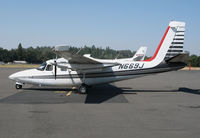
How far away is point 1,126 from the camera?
23.1 feet

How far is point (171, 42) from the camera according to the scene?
1581 cm

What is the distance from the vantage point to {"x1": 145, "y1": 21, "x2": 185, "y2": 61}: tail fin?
1562 cm

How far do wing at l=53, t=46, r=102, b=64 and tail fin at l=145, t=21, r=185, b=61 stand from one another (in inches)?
199

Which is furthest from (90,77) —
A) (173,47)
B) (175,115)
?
(175,115)

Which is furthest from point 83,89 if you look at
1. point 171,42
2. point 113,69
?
point 171,42

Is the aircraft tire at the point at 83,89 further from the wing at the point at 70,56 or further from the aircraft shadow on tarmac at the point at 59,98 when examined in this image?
the wing at the point at 70,56

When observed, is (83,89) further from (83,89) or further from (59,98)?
(59,98)

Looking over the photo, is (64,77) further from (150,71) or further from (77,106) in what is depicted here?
(150,71)

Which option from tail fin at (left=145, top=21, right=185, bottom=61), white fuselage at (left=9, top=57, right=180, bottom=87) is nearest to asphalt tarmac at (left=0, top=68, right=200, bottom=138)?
white fuselage at (left=9, top=57, right=180, bottom=87)

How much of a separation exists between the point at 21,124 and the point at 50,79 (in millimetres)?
8559

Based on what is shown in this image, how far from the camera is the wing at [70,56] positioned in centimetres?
1151

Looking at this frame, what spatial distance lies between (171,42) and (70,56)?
25.4 ft

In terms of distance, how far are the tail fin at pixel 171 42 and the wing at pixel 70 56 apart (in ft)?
16.6

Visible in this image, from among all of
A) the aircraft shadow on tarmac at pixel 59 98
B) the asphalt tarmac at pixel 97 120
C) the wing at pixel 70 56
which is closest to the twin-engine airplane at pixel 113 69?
the wing at pixel 70 56
